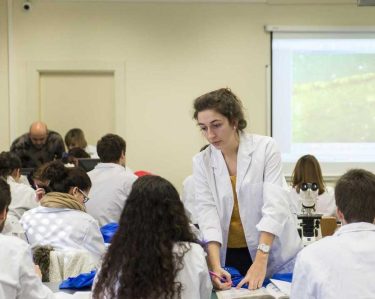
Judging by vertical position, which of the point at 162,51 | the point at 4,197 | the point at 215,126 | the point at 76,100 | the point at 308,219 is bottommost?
the point at 308,219

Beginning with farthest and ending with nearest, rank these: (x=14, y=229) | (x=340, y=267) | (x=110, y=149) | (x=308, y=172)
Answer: (x=308, y=172)
(x=110, y=149)
(x=14, y=229)
(x=340, y=267)

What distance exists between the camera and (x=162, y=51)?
6.50m

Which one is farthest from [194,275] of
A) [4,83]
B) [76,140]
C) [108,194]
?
[4,83]

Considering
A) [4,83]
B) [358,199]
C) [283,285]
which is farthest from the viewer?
[4,83]

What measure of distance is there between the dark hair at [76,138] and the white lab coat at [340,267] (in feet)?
15.5

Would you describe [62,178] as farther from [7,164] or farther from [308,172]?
[308,172]

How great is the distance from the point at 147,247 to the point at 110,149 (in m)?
2.59

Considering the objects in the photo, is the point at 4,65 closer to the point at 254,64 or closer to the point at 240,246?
the point at 254,64

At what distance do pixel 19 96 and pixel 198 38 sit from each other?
2.16 m

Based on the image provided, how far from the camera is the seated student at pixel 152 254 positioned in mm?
1623

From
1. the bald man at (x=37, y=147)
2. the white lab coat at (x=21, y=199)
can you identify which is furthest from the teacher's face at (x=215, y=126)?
the bald man at (x=37, y=147)

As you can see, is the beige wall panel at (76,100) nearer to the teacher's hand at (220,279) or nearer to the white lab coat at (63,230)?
the white lab coat at (63,230)

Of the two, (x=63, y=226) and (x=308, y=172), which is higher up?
(x=308, y=172)

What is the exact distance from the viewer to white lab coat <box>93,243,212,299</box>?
1673 mm
